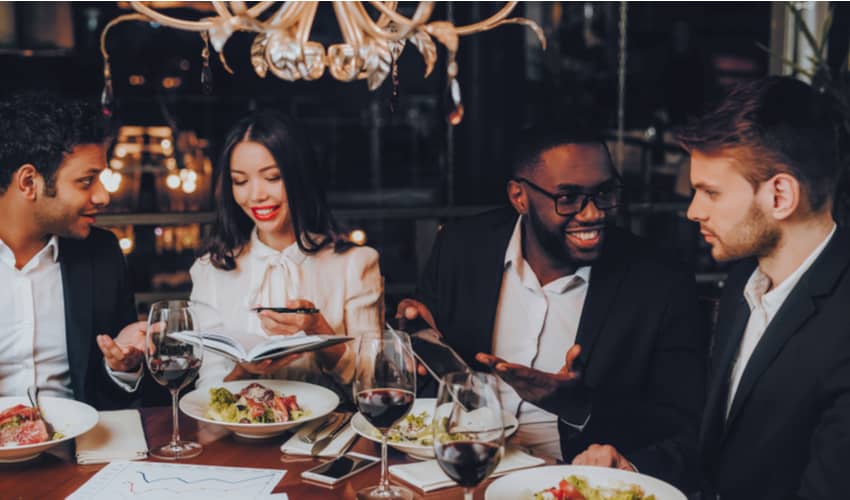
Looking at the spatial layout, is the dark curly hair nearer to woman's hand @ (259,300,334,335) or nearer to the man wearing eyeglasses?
woman's hand @ (259,300,334,335)

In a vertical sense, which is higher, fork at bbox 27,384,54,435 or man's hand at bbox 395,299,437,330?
man's hand at bbox 395,299,437,330

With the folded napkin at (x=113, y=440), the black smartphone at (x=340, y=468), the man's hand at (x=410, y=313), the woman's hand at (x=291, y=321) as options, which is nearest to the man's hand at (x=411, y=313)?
the man's hand at (x=410, y=313)

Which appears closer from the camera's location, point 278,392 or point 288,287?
point 278,392

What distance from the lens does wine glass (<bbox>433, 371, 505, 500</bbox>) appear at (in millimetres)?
1413

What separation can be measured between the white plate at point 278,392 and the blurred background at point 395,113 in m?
1.96

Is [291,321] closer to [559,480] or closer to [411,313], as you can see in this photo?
[411,313]

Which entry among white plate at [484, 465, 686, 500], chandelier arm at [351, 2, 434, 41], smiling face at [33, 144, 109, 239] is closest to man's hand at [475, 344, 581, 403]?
white plate at [484, 465, 686, 500]

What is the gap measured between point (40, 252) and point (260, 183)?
0.65 metres

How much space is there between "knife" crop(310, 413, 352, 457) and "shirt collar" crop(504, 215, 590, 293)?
2.47 feet

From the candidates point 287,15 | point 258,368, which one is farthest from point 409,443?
point 287,15

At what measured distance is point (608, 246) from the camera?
2.57m

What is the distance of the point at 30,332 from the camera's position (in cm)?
251

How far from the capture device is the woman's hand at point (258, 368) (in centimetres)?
227

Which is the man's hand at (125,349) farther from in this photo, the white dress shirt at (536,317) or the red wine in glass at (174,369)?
the white dress shirt at (536,317)
